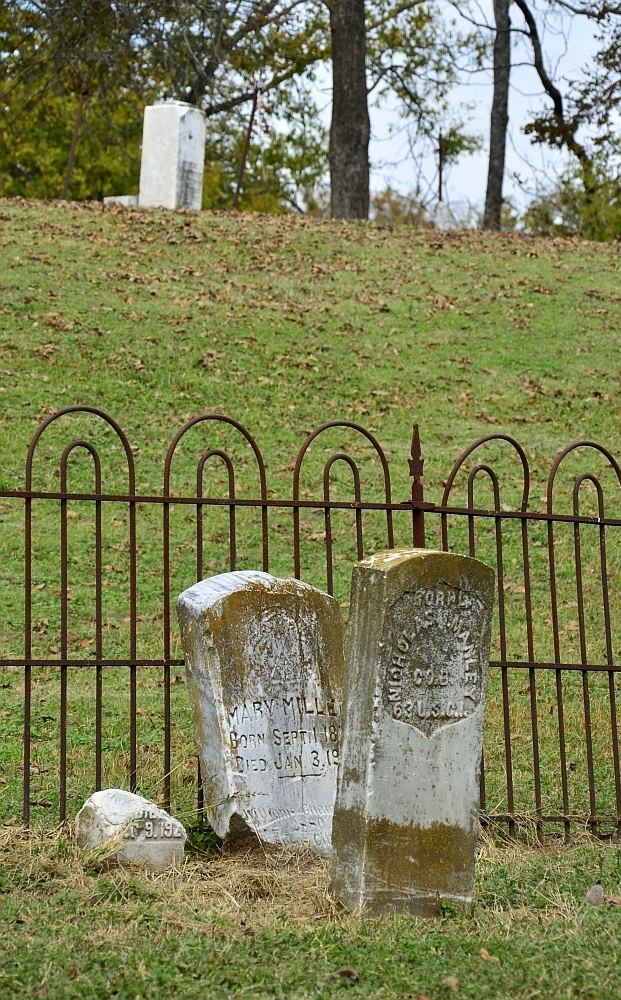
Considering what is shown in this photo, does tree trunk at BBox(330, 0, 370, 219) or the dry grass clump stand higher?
tree trunk at BBox(330, 0, 370, 219)

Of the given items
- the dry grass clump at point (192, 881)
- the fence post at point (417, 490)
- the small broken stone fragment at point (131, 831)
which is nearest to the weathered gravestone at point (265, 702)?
the dry grass clump at point (192, 881)

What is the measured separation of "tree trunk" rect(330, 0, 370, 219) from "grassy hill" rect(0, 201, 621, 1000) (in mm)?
1731

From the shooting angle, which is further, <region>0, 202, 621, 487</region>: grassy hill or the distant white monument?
the distant white monument

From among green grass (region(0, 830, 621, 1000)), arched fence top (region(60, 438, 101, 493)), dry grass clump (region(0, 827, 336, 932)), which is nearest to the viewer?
green grass (region(0, 830, 621, 1000))

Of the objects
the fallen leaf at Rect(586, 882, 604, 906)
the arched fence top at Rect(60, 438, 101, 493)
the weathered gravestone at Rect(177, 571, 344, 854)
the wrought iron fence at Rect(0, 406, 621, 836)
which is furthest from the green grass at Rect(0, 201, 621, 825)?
the arched fence top at Rect(60, 438, 101, 493)

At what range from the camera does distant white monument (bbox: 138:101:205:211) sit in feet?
61.1

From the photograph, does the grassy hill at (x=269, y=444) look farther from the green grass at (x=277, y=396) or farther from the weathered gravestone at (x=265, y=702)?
the weathered gravestone at (x=265, y=702)

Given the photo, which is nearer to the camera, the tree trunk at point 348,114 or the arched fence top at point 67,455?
the arched fence top at point 67,455

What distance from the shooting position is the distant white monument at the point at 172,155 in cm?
1862

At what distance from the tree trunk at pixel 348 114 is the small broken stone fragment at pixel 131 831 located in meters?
17.3

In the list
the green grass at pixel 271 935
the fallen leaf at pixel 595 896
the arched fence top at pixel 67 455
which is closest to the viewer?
the green grass at pixel 271 935

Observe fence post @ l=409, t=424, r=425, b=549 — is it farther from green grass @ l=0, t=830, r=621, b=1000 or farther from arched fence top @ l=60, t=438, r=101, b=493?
green grass @ l=0, t=830, r=621, b=1000

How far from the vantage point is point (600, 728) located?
7.63 metres

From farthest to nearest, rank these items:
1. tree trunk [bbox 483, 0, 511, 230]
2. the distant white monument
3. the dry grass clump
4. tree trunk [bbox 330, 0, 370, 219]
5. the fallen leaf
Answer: tree trunk [bbox 483, 0, 511, 230] < tree trunk [bbox 330, 0, 370, 219] < the distant white monument < the fallen leaf < the dry grass clump
